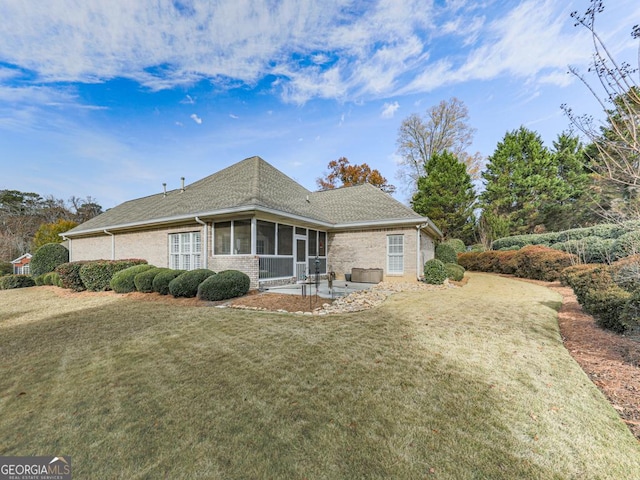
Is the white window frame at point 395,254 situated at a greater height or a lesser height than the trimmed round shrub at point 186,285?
greater

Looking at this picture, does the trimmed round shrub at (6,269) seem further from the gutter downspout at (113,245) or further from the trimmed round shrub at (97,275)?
the trimmed round shrub at (97,275)

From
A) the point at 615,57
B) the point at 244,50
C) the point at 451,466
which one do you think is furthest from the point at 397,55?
the point at 451,466

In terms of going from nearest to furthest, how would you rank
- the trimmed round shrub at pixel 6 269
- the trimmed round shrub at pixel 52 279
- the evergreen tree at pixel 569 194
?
the trimmed round shrub at pixel 52 279
the trimmed round shrub at pixel 6 269
the evergreen tree at pixel 569 194

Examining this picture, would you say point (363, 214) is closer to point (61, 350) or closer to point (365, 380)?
point (365, 380)

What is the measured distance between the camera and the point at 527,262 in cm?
1456

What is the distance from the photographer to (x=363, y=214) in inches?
520

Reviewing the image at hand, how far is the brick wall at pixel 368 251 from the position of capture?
11.9 m

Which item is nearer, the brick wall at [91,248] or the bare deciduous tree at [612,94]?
the bare deciduous tree at [612,94]

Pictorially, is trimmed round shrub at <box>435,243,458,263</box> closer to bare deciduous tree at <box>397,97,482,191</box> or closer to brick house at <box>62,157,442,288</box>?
→ brick house at <box>62,157,442,288</box>

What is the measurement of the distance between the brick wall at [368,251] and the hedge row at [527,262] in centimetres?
573

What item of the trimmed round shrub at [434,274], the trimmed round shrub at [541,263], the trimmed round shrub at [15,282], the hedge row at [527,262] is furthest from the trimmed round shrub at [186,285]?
the trimmed round shrub at [541,263]

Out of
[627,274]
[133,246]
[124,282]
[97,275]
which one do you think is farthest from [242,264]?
[627,274]

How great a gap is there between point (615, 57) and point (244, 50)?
11703 mm

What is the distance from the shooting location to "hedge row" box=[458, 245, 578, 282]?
12672mm
